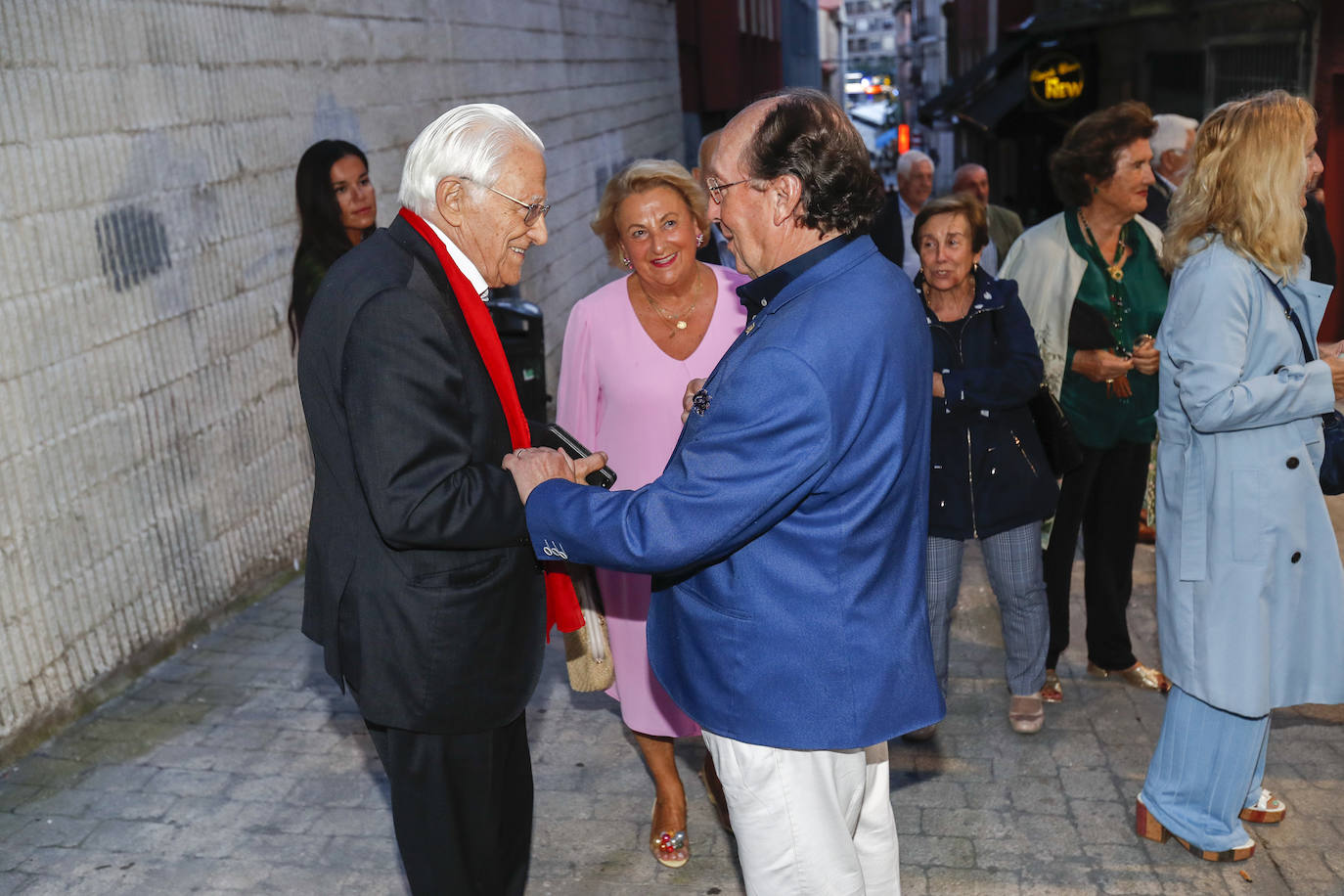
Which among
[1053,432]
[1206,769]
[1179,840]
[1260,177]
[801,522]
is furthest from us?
[1053,432]

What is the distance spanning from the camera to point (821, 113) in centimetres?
244

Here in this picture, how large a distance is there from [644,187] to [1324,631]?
2.36 m

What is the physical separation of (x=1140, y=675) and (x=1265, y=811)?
1084 millimetres

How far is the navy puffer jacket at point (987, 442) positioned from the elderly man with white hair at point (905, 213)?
10.1 feet

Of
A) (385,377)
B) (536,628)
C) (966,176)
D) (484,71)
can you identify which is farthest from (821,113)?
(484,71)

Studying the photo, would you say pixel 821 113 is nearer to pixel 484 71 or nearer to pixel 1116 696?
pixel 1116 696

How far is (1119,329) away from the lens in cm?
460

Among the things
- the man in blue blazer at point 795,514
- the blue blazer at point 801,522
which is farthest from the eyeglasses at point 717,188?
the blue blazer at point 801,522

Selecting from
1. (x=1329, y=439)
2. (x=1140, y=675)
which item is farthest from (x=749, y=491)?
(x=1140, y=675)

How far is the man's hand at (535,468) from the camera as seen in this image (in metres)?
2.57

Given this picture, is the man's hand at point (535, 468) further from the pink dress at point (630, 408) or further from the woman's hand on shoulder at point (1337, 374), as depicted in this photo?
the woman's hand on shoulder at point (1337, 374)

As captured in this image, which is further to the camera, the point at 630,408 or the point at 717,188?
the point at 630,408

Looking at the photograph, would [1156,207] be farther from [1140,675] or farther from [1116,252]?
[1140,675]

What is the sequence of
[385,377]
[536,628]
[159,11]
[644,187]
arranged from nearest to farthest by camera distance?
[385,377]
[536,628]
[644,187]
[159,11]
